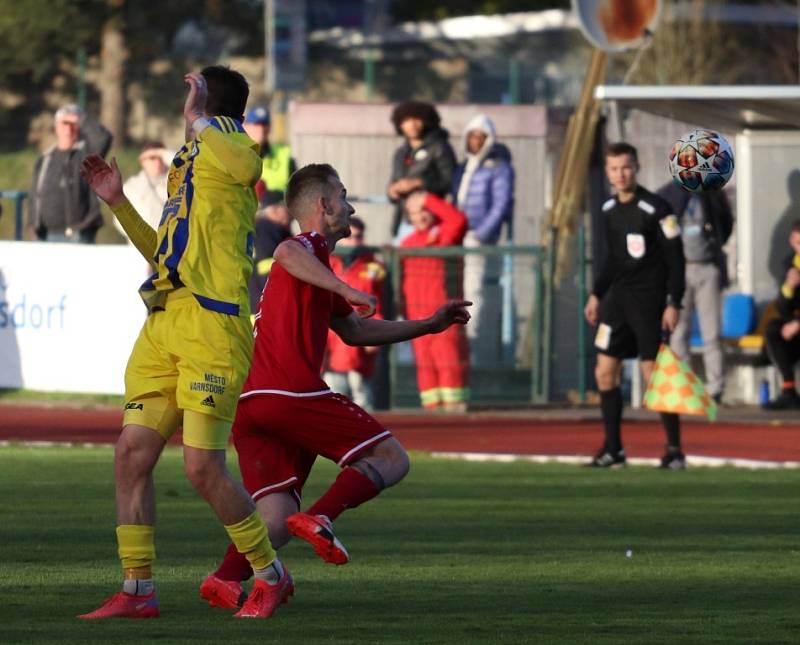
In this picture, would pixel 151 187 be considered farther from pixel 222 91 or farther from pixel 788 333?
pixel 222 91

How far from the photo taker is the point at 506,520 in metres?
11.4

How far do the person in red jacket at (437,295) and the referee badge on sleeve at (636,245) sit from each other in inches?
196

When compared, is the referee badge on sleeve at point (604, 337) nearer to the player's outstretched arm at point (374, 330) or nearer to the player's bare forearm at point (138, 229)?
the player's outstretched arm at point (374, 330)

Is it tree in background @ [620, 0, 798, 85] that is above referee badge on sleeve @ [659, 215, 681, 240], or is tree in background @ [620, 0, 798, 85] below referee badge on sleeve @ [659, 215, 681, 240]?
above

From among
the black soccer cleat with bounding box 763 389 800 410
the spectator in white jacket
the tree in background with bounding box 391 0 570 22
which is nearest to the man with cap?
the spectator in white jacket

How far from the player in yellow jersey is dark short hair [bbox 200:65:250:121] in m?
0.10

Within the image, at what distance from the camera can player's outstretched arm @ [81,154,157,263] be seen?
8023 mm

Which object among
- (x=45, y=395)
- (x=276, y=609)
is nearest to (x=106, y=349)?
(x=45, y=395)

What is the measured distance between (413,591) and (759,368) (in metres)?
12.4

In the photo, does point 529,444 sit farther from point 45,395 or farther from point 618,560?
point 618,560

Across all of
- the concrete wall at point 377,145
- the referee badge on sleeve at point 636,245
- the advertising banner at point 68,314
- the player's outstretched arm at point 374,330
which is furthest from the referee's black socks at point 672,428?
the concrete wall at point 377,145

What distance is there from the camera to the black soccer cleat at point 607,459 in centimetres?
1479

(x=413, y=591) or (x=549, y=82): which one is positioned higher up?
(x=549, y=82)

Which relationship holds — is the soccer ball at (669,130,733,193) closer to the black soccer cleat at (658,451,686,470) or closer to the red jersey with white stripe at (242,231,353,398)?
the black soccer cleat at (658,451,686,470)
